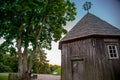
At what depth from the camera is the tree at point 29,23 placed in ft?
32.4

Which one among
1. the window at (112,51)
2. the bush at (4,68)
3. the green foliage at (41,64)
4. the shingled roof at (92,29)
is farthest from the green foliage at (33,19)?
the green foliage at (41,64)

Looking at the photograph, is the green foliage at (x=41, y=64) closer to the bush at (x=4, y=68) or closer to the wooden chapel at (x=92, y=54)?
the bush at (x=4, y=68)

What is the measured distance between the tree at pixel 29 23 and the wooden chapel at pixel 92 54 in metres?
3.34

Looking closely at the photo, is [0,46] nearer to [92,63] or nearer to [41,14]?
[41,14]

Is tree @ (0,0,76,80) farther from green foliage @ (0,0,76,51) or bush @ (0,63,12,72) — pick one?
bush @ (0,63,12,72)

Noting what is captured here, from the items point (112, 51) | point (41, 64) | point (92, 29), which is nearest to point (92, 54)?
point (112, 51)

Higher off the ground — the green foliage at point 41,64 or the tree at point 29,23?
the tree at point 29,23

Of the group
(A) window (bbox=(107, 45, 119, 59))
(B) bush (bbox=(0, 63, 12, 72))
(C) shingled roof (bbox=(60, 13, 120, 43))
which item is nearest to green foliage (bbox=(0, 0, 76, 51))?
(C) shingled roof (bbox=(60, 13, 120, 43))

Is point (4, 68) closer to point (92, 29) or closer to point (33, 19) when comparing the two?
point (33, 19)

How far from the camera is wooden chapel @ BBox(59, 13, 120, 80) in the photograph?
288 inches

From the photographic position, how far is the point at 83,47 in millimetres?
7863

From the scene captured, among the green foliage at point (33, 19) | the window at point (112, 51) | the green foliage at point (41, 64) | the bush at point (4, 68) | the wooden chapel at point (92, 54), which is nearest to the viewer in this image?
the wooden chapel at point (92, 54)

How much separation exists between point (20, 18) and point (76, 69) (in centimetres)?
565

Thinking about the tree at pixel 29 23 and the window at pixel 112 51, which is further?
the tree at pixel 29 23
